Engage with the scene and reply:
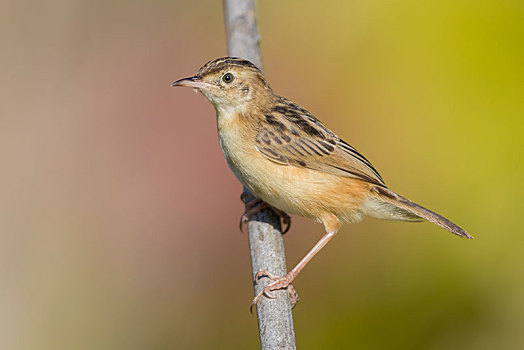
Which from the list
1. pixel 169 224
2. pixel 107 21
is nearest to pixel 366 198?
pixel 169 224

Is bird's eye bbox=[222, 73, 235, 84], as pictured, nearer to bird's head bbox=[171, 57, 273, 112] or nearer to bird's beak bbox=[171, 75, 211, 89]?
bird's head bbox=[171, 57, 273, 112]

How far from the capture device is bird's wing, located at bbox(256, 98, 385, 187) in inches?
179

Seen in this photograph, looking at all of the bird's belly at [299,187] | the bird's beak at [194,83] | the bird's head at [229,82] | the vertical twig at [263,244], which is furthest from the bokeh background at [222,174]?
the bird's beak at [194,83]

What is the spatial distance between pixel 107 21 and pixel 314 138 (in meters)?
5.23

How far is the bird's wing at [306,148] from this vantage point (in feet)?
14.9

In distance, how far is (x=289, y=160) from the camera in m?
4.54

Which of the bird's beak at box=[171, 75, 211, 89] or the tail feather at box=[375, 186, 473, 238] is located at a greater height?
the bird's beak at box=[171, 75, 211, 89]

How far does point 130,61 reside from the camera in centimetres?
845

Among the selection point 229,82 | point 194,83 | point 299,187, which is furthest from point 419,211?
point 194,83

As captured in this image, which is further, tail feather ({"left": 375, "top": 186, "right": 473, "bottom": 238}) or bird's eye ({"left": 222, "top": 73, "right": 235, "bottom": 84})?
bird's eye ({"left": 222, "top": 73, "right": 235, "bottom": 84})

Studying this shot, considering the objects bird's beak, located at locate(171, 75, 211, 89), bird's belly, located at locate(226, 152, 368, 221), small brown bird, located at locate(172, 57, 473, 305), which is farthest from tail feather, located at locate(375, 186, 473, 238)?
bird's beak, located at locate(171, 75, 211, 89)

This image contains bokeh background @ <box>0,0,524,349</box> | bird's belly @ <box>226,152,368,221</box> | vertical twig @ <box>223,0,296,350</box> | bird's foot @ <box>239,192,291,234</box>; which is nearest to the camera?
vertical twig @ <box>223,0,296,350</box>

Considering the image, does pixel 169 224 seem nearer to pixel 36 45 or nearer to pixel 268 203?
pixel 268 203

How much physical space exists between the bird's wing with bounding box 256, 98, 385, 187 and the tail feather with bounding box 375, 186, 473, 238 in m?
0.10
